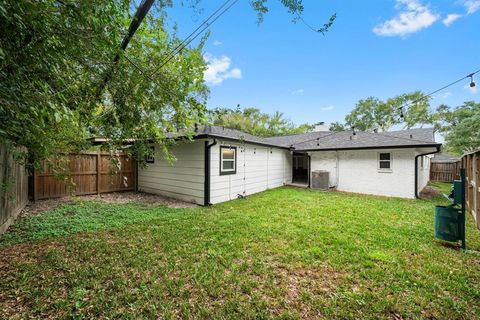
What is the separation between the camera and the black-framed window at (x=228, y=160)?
7.55 metres

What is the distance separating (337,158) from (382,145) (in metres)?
2.13

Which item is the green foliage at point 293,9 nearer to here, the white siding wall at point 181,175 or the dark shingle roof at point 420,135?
the white siding wall at point 181,175

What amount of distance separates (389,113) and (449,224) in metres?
28.7

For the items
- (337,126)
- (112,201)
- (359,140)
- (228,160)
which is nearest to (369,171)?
(359,140)

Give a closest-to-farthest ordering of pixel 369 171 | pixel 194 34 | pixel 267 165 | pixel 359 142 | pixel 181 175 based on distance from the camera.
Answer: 1. pixel 194 34
2. pixel 181 175
3. pixel 369 171
4. pixel 359 142
5. pixel 267 165

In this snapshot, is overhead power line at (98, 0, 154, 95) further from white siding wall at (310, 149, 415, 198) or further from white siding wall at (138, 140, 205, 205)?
white siding wall at (310, 149, 415, 198)

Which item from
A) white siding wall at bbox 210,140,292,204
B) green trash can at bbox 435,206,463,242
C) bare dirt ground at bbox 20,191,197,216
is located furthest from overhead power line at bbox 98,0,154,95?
green trash can at bbox 435,206,463,242

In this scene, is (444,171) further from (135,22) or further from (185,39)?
(135,22)

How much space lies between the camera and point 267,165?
10.6 m

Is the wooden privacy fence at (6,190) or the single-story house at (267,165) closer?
the wooden privacy fence at (6,190)

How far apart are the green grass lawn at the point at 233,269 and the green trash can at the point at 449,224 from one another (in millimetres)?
213

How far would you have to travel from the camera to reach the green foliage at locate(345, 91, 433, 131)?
79.7 ft

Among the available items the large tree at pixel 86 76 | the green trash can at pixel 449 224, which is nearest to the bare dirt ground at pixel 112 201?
the large tree at pixel 86 76

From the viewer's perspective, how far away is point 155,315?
211 cm
